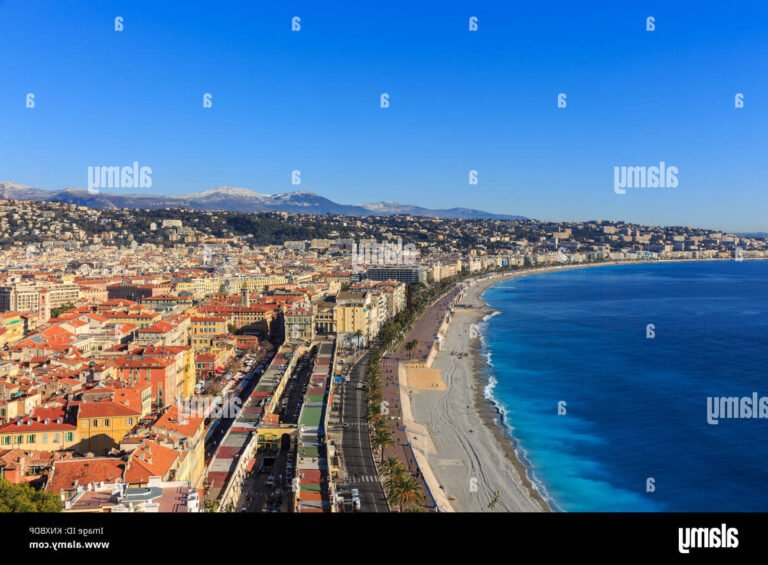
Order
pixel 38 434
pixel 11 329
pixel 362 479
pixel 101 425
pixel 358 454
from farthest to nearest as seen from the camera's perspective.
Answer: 1. pixel 11 329
2. pixel 358 454
3. pixel 362 479
4. pixel 101 425
5. pixel 38 434

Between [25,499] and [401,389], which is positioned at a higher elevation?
[25,499]

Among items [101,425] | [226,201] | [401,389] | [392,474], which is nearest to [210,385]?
[401,389]

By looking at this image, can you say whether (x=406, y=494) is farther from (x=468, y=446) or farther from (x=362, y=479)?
(x=468, y=446)

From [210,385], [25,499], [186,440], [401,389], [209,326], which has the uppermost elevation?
[25,499]

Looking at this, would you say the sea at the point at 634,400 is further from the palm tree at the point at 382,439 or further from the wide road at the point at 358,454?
the wide road at the point at 358,454

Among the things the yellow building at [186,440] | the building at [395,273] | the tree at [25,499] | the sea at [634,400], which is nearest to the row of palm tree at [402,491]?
the sea at [634,400]
